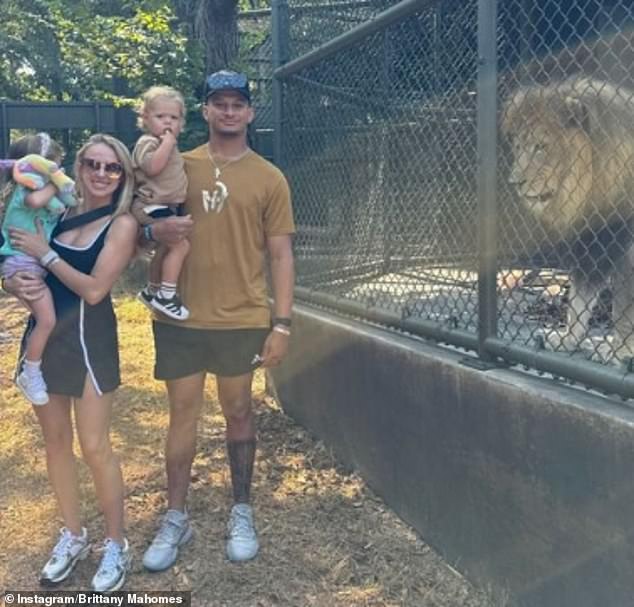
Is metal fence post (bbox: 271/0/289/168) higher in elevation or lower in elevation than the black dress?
higher

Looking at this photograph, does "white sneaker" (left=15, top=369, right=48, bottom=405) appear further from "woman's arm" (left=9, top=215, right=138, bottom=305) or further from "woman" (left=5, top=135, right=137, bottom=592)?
"woman's arm" (left=9, top=215, right=138, bottom=305)

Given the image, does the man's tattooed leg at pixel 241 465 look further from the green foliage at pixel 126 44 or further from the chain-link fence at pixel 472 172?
the green foliage at pixel 126 44

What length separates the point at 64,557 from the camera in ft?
11.1

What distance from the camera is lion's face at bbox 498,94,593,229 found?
3.27 meters

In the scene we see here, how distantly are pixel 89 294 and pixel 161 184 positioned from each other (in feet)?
1.73

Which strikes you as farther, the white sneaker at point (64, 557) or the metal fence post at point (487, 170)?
the white sneaker at point (64, 557)

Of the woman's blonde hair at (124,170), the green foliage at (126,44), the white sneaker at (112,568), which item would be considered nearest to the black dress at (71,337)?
the woman's blonde hair at (124,170)

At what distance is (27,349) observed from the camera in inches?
125

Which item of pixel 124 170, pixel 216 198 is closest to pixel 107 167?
pixel 124 170

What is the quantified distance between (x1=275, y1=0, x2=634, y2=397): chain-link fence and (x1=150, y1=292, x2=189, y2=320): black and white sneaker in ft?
3.65

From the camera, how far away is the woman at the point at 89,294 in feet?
10.3

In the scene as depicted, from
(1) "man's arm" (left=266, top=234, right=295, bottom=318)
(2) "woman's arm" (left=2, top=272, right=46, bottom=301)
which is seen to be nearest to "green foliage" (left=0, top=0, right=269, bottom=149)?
(1) "man's arm" (left=266, top=234, right=295, bottom=318)

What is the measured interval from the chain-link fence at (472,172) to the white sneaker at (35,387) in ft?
5.50

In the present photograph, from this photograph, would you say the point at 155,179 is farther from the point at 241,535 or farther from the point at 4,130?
the point at 4,130
